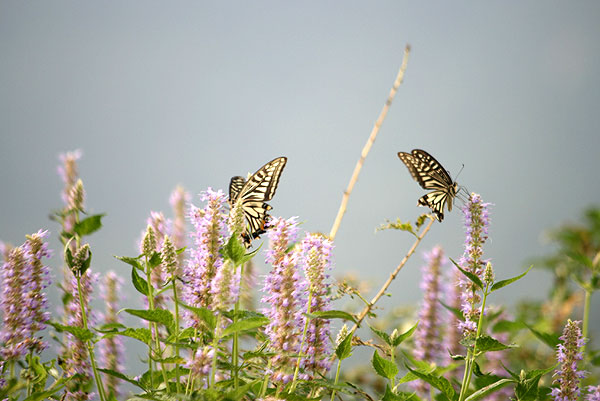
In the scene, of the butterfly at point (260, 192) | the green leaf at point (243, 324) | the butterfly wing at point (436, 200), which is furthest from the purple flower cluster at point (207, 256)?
the butterfly wing at point (436, 200)

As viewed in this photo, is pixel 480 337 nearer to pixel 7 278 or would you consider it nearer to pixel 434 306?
pixel 7 278

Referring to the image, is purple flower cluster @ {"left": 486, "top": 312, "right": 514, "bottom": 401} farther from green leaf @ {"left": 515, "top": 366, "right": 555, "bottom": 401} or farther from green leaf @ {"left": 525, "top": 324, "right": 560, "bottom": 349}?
green leaf @ {"left": 515, "top": 366, "right": 555, "bottom": 401}

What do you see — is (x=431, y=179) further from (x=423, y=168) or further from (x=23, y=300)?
(x=23, y=300)

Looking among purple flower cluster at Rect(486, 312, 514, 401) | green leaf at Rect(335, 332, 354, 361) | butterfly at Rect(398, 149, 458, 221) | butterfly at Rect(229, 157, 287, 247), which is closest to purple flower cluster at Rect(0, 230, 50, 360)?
butterfly at Rect(229, 157, 287, 247)

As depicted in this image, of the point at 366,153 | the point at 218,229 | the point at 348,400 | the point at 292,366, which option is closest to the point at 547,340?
the point at 348,400

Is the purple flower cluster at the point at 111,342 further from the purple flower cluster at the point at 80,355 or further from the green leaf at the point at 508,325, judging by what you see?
the green leaf at the point at 508,325

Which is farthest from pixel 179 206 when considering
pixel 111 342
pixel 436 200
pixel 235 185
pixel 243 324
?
pixel 243 324
